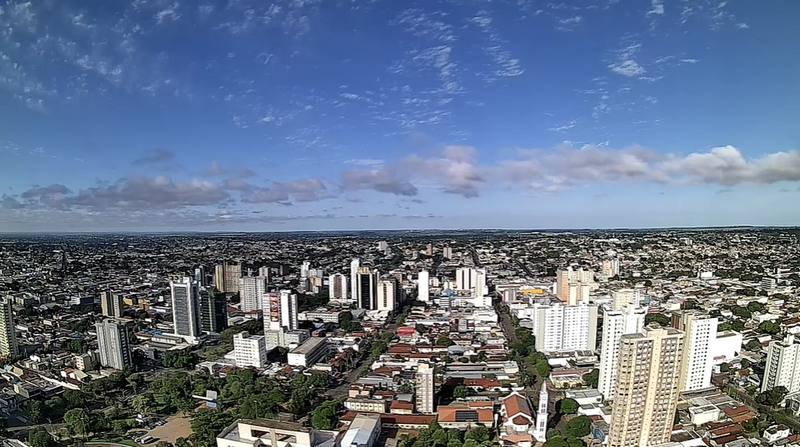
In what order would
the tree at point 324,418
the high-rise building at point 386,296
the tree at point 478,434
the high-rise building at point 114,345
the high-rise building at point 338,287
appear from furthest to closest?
the high-rise building at point 338,287 → the high-rise building at point 386,296 → the high-rise building at point 114,345 → the tree at point 324,418 → the tree at point 478,434

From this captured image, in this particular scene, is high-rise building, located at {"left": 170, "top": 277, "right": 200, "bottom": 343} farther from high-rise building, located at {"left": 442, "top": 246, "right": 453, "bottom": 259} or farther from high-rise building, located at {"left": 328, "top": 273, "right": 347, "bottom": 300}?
high-rise building, located at {"left": 442, "top": 246, "right": 453, "bottom": 259}

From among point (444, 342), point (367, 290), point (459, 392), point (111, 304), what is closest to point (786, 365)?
point (459, 392)

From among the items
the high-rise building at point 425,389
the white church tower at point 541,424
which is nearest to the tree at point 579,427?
the white church tower at point 541,424

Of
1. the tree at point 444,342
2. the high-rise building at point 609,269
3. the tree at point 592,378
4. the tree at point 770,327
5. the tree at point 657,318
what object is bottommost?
the tree at point 444,342

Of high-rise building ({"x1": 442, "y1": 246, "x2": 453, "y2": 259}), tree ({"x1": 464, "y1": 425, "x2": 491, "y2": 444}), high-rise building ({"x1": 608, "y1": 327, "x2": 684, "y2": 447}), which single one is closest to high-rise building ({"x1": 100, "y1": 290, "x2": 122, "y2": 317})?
tree ({"x1": 464, "y1": 425, "x2": 491, "y2": 444})

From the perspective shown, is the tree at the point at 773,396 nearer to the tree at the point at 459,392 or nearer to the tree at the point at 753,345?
the tree at the point at 753,345

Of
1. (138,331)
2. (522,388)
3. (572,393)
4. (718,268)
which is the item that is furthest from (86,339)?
(718,268)

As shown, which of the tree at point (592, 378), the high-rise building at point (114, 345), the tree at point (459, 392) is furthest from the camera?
the high-rise building at point (114, 345)

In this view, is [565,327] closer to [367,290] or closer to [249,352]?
[367,290]

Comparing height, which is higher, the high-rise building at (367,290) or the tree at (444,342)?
the high-rise building at (367,290)
